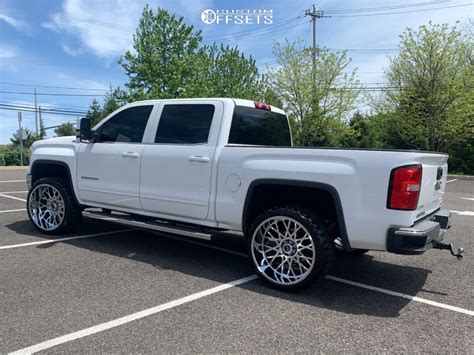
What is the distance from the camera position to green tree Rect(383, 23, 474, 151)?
72.2 feet

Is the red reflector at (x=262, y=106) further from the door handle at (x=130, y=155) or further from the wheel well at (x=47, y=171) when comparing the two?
the wheel well at (x=47, y=171)

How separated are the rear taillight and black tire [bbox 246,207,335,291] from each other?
0.72m

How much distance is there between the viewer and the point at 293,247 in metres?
3.95

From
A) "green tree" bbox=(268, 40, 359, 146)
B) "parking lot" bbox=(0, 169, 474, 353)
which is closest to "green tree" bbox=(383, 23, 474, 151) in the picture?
"green tree" bbox=(268, 40, 359, 146)

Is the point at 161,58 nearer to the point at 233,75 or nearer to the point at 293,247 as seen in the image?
the point at 233,75

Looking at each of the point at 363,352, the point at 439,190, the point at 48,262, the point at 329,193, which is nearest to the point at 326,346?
the point at 363,352

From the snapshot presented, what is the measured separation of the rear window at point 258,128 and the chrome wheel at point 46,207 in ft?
9.54

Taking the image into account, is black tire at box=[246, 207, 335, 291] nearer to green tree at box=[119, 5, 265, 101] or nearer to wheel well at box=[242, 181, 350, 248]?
wheel well at box=[242, 181, 350, 248]

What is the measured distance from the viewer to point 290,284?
3.88m

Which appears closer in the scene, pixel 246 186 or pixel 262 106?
pixel 246 186

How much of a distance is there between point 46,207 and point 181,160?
275 centimetres

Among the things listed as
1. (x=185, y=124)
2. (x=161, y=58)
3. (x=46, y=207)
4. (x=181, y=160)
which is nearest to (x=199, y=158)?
(x=181, y=160)

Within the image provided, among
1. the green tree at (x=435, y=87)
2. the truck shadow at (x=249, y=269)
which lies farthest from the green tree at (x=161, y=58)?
the truck shadow at (x=249, y=269)

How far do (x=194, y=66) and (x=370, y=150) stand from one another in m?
21.3
